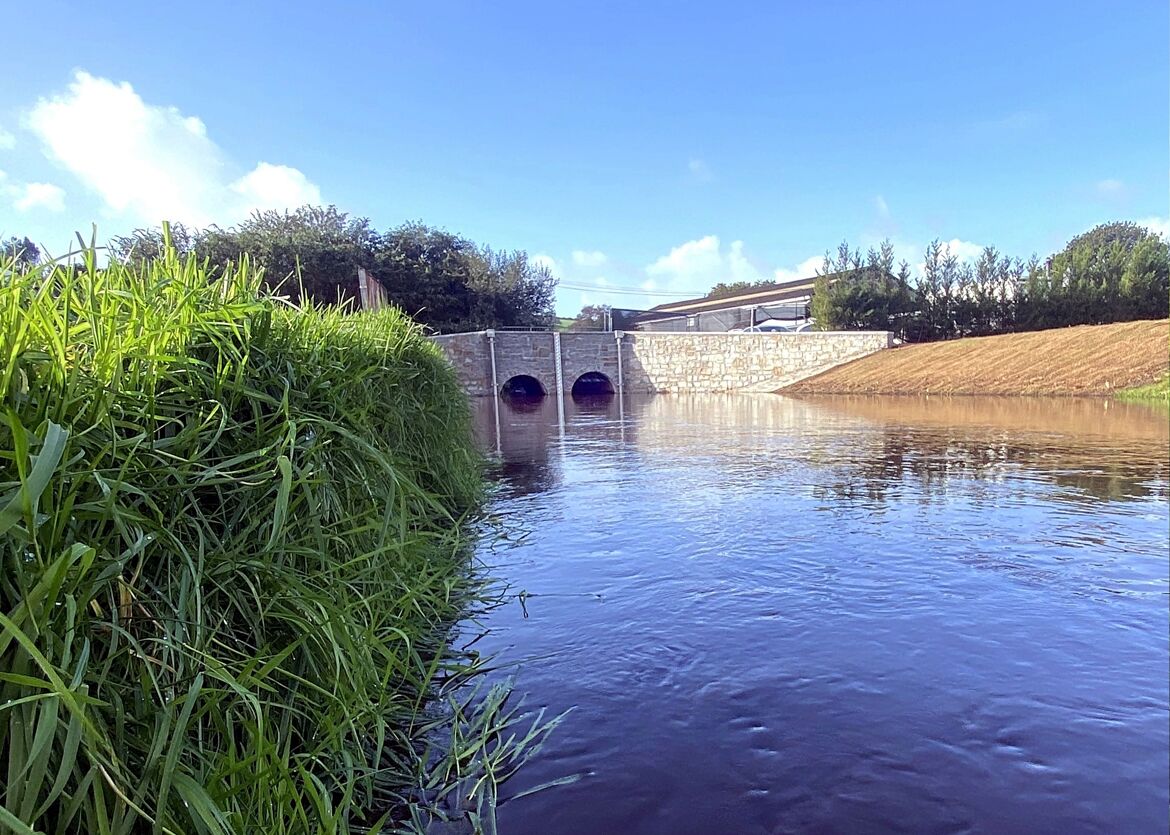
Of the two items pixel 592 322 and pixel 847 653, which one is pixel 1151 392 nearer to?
pixel 847 653

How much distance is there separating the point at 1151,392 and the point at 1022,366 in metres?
4.92

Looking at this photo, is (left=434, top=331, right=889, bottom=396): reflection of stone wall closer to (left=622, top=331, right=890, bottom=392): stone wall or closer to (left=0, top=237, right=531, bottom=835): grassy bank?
(left=622, top=331, right=890, bottom=392): stone wall

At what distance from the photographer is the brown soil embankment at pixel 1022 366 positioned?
1703 cm

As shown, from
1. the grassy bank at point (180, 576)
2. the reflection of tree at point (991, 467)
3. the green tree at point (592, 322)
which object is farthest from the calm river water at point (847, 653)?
the green tree at point (592, 322)

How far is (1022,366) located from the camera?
19719 mm

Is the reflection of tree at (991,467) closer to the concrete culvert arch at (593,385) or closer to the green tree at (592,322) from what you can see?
the concrete culvert arch at (593,385)

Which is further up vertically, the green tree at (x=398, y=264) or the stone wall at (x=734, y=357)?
the green tree at (x=398, y=264)

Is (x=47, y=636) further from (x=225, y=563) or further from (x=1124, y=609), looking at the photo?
(x=1124, y=609)

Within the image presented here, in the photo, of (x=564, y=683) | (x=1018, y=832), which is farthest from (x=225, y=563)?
(x=1018, y=832)

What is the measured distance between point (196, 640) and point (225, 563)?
26cm

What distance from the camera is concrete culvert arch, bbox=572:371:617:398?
33.7 m

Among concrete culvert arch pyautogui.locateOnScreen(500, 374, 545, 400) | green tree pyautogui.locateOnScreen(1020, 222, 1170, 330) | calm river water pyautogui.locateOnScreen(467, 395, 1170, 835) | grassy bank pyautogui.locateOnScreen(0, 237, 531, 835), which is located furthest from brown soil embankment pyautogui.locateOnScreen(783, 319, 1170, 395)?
grassy bank pyautogui.locateOnScreen(0, 237, 531, 835)

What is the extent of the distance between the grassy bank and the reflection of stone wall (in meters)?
26.7

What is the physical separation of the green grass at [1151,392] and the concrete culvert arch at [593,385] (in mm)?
20656
